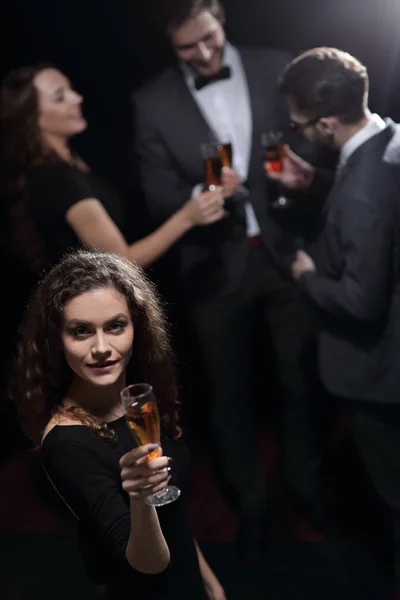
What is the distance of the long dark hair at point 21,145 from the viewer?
2.91m

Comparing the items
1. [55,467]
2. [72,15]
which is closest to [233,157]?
[72,15]

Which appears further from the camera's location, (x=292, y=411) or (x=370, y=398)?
(x=292, y=411)

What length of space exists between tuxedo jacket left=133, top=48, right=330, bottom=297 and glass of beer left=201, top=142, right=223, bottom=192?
0.12 metres

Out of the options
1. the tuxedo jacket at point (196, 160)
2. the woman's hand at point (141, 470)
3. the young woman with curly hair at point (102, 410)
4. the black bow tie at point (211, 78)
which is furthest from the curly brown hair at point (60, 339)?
the black bow tie at point (211, 78)

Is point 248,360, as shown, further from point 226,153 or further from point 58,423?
point 58,423

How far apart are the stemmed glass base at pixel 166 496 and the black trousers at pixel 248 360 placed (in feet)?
3.93

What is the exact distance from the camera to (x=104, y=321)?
2039 mm

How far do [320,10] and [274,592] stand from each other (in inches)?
84.6

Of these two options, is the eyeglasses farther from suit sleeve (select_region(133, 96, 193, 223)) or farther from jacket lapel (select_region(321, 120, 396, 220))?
suit sleeve (select_region(133, 96, 193, 223))

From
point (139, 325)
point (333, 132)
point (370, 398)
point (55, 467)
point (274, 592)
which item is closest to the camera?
point (55, 467)

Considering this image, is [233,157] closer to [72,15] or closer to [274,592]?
[72,15]

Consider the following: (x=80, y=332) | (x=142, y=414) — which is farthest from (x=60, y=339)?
(x=142, y=414)

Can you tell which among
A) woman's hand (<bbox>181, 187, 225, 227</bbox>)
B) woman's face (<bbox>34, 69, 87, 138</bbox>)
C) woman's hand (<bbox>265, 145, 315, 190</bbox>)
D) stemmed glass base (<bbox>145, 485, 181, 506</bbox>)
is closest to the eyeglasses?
woman's hand (<bbox>265, 145, 315, 190</bbox>)

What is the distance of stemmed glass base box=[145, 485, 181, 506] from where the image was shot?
202cm
